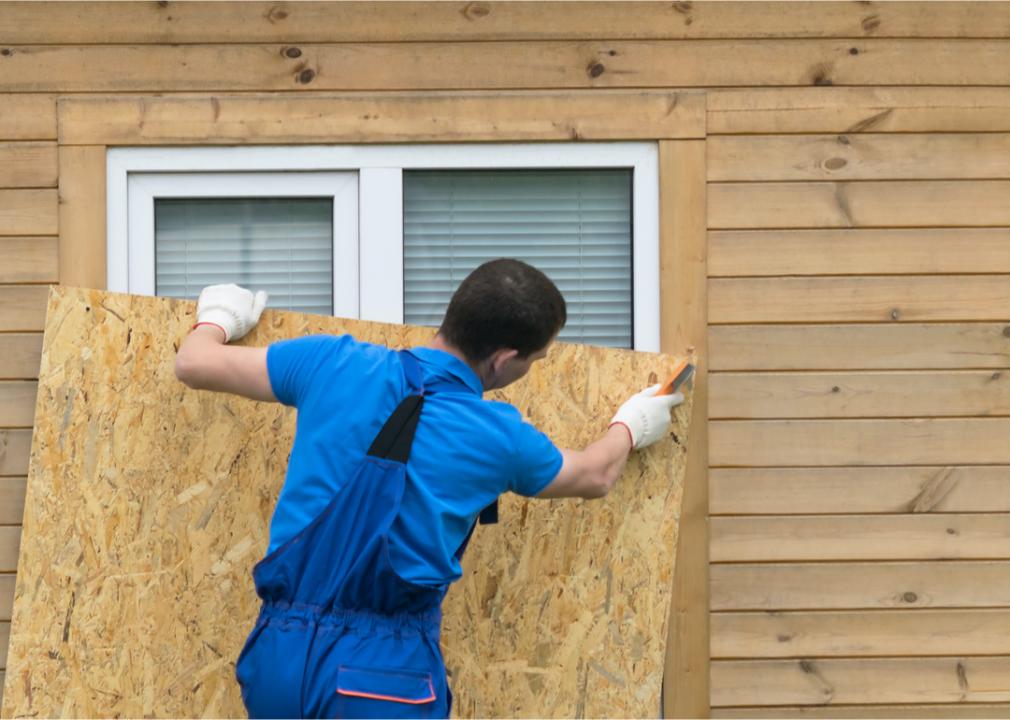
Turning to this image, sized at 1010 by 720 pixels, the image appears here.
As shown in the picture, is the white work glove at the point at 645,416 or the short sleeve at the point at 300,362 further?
the white work glove at the point at 645,416

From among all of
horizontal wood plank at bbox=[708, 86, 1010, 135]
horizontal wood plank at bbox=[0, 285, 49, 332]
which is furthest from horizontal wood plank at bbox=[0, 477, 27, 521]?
horizontal wood plank at bbox=[708, 86, 1010, 135]

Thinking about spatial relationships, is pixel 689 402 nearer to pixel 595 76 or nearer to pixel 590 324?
pixel 590 324

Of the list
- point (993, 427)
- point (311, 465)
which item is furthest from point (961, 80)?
point (311, 465)

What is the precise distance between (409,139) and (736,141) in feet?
3.18

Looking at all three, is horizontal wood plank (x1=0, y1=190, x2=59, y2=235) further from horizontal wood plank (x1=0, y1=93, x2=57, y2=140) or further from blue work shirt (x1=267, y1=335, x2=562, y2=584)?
blue work shirt (x1=267, y1=335, x2=562, y2=584)

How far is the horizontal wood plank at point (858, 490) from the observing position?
3416 millimetres

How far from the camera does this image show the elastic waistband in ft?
8.05

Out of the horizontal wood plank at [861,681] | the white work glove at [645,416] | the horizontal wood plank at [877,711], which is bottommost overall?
the horizontal wood plank at [877,711]

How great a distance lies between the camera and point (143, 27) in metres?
3.39

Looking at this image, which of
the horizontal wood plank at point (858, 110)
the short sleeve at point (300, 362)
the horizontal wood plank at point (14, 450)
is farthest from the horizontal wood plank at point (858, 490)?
the horizontal wood plank at point (14, 450)

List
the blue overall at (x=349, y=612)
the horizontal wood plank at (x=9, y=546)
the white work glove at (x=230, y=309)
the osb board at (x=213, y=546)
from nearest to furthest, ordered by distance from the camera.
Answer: the blue overall at (x=349, y=612)
the white work glove at (x=230, y=309)
the osb board at (x=213, y=546)
the horizontal wood plank at (x=9, y=546)

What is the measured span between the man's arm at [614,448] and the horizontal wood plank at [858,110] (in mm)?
899

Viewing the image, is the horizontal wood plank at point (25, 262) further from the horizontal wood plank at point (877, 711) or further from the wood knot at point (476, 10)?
the horizontal wood plank at point (877, 711)

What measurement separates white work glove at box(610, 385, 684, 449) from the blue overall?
2.23 ft
